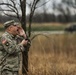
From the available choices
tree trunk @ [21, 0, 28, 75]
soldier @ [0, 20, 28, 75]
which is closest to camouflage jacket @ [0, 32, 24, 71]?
soldier @ [0, 20, 28, 75]

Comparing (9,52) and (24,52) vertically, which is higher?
(9,52)

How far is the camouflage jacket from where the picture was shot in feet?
21.0

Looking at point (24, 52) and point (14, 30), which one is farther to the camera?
point (24, 52)

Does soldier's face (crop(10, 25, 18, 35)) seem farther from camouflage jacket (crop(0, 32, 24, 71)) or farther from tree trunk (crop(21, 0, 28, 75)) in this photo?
tree trunk (crop(21, 0, 28, 75))

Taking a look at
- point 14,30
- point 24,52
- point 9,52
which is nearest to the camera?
point 9,52

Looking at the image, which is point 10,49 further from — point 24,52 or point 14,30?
point 24,52

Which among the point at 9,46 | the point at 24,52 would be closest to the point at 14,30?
the point at 9,46

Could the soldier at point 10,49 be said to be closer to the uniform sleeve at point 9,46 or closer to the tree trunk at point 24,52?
the uniform sleeve at point 9,46

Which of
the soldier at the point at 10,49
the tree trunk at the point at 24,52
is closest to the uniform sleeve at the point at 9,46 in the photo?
the soldier at the point at 10,49

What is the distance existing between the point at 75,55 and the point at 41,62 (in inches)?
146

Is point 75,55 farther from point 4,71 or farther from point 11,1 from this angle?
point 4,71

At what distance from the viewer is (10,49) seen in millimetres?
6387

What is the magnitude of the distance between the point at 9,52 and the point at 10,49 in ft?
0.17

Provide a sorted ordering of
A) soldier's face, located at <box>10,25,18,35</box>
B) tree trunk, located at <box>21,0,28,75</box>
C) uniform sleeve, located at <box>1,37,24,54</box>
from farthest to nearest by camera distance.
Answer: tree trunk, located at <box>21,0,28,75</box>
soldier's face, located at <box>10,25,18,35</box>
uniform sleeve, located at <box>1,37,24,54</box>
